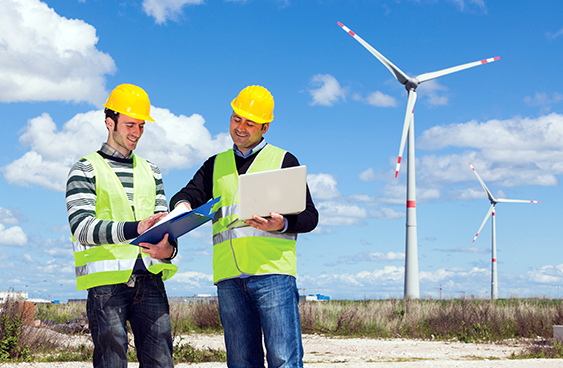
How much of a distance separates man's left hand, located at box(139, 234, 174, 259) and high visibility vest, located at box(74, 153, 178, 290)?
0.08m

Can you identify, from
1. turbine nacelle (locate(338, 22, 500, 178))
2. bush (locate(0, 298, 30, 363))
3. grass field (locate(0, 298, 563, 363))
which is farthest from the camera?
turbine nacelle (locate(338, 22, 500, 178))

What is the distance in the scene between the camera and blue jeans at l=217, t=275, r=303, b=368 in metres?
3.58

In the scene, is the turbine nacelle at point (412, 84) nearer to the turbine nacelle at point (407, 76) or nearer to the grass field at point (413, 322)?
the turbine nacelle at point (407, 76)

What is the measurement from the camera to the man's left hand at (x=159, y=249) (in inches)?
144

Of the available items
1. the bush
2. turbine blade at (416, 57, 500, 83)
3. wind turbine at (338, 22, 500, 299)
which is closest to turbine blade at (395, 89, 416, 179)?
wind turbine at (338, 22, 500, 299)

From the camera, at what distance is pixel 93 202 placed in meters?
3.79

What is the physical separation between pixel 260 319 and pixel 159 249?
31.9 inches

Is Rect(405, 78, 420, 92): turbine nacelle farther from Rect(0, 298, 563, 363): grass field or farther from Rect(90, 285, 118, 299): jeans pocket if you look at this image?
Rect(90, 285, 118, 299): jeans pocket

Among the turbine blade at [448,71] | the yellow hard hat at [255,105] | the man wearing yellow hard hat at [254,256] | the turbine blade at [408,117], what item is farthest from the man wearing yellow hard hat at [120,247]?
the turbine blade at [448,71]

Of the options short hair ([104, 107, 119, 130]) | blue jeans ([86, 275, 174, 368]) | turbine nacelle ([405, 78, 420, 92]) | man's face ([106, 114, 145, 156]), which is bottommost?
blue jeans ([86, 275, 174, 368])

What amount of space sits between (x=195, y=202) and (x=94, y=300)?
0.95 m

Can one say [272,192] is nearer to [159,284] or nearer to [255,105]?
[255,105]

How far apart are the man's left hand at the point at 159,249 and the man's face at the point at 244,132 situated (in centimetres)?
85

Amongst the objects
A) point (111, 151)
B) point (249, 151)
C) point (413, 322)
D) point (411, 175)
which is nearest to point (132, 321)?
point (111, 151)
